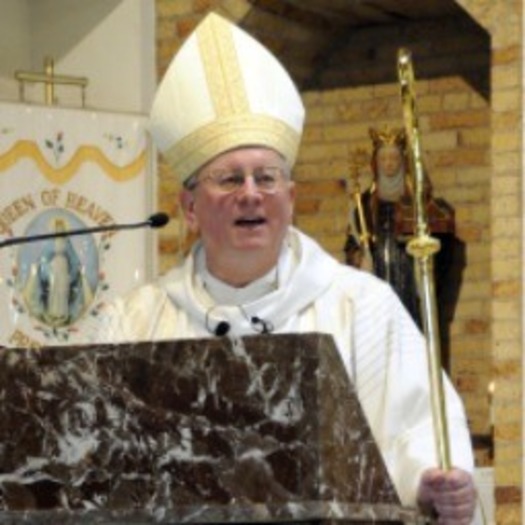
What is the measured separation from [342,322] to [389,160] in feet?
16.6

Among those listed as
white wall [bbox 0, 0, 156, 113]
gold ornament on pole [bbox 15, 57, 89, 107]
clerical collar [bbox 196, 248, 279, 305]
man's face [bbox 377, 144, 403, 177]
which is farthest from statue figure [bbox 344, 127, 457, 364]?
clerical collar [bbox 196, 248, 279, 305]

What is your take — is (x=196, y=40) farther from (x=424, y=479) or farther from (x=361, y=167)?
(x=361, y=167)

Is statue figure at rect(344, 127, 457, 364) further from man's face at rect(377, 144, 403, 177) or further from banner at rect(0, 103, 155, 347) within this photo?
banner at rect(0, 103, 155, 347)

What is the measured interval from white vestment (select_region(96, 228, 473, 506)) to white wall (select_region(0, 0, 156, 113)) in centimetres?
531

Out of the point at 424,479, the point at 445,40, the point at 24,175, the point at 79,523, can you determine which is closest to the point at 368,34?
the point at 445,40

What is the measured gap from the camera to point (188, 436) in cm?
263

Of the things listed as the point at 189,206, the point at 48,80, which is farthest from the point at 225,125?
the point at 48,80

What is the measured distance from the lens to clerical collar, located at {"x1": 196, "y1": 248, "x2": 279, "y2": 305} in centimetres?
378

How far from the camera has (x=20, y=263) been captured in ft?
28.1

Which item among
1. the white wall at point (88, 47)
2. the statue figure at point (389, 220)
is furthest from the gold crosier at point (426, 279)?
the white wall at point (88, 47)

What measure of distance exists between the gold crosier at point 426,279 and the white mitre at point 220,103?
407 millimetres

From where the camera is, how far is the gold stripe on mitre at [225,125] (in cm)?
375

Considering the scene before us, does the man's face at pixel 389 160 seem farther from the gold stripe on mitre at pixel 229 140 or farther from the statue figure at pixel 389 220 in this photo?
the gold stripe on mitre at pixel 229 140

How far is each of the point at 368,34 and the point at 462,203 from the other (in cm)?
102
